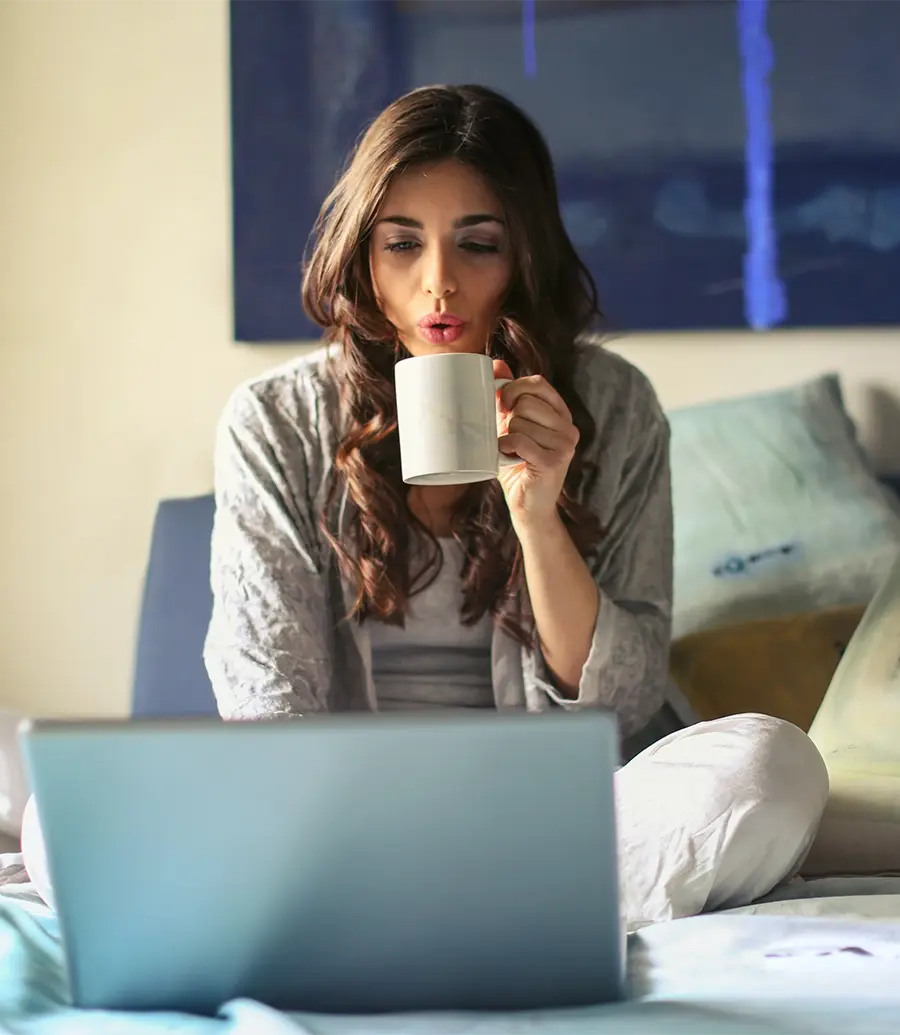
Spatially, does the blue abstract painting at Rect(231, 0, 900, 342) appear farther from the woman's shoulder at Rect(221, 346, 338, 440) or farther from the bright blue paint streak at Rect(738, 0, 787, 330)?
the woman's shoulder at Rect(221, 346, 338, 440)

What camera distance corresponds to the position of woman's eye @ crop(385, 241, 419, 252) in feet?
4.83

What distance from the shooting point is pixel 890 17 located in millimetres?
2129

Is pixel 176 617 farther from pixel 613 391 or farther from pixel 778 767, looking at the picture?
pixel 778 767

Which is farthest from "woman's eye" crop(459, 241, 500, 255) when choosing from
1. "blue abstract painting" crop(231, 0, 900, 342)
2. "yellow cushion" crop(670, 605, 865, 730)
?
"blue abstract painting" crop(231, 0, 900, 342)

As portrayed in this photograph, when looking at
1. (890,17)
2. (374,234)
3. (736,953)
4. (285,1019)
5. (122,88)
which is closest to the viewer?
(285,1019)

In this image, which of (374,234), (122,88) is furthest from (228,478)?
(122,88)

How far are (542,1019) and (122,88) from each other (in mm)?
1966

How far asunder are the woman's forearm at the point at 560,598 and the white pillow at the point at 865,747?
0.27 m

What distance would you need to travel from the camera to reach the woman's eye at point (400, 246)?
1.47 metres

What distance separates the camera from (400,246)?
1479mm

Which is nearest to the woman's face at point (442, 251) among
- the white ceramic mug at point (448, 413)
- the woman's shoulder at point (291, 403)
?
the woman's shoulder at point (291, 403)

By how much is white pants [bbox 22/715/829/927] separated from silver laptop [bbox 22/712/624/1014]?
278 mm

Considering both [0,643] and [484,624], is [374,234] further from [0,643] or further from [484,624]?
[0,643]

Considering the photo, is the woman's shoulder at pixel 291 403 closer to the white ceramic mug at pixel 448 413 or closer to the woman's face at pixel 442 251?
the woman's face at pixel 442 251
